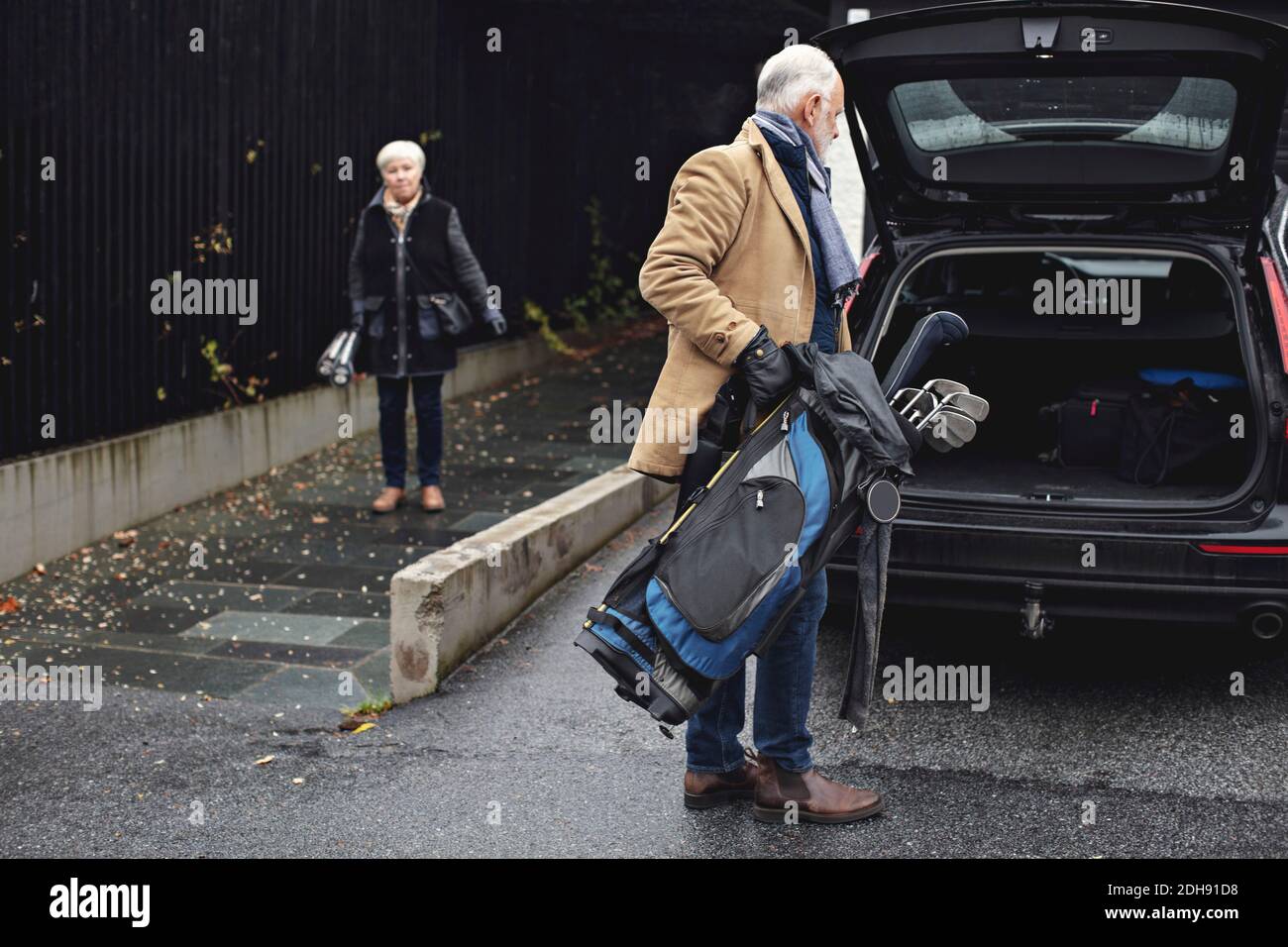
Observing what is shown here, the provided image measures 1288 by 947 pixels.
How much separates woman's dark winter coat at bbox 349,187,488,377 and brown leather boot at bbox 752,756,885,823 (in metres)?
4.26

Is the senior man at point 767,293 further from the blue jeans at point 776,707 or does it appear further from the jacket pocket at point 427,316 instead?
the jacket pocket at point 427,316

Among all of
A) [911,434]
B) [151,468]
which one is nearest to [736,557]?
[911,434]

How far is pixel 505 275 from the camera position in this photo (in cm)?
1273

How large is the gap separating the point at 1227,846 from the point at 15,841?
3159 millimetres

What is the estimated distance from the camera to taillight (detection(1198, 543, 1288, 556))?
452 cm

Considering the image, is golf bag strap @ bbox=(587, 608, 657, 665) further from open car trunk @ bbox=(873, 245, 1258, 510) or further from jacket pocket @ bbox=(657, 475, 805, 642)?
open car trunk @ bbox=(873, 245, 1258, 510)

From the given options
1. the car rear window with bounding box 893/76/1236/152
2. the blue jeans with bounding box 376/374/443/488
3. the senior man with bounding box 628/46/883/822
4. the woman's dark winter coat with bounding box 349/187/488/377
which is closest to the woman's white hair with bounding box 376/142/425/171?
the woman's dark winter coat with bounding box 349/187/488/377

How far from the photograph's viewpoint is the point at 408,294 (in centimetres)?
786

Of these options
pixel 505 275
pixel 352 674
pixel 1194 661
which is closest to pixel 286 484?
pixel 352 674

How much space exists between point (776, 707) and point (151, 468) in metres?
4.82

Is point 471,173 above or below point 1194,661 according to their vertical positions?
above

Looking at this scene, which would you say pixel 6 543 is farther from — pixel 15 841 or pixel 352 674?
pixel 15 841
